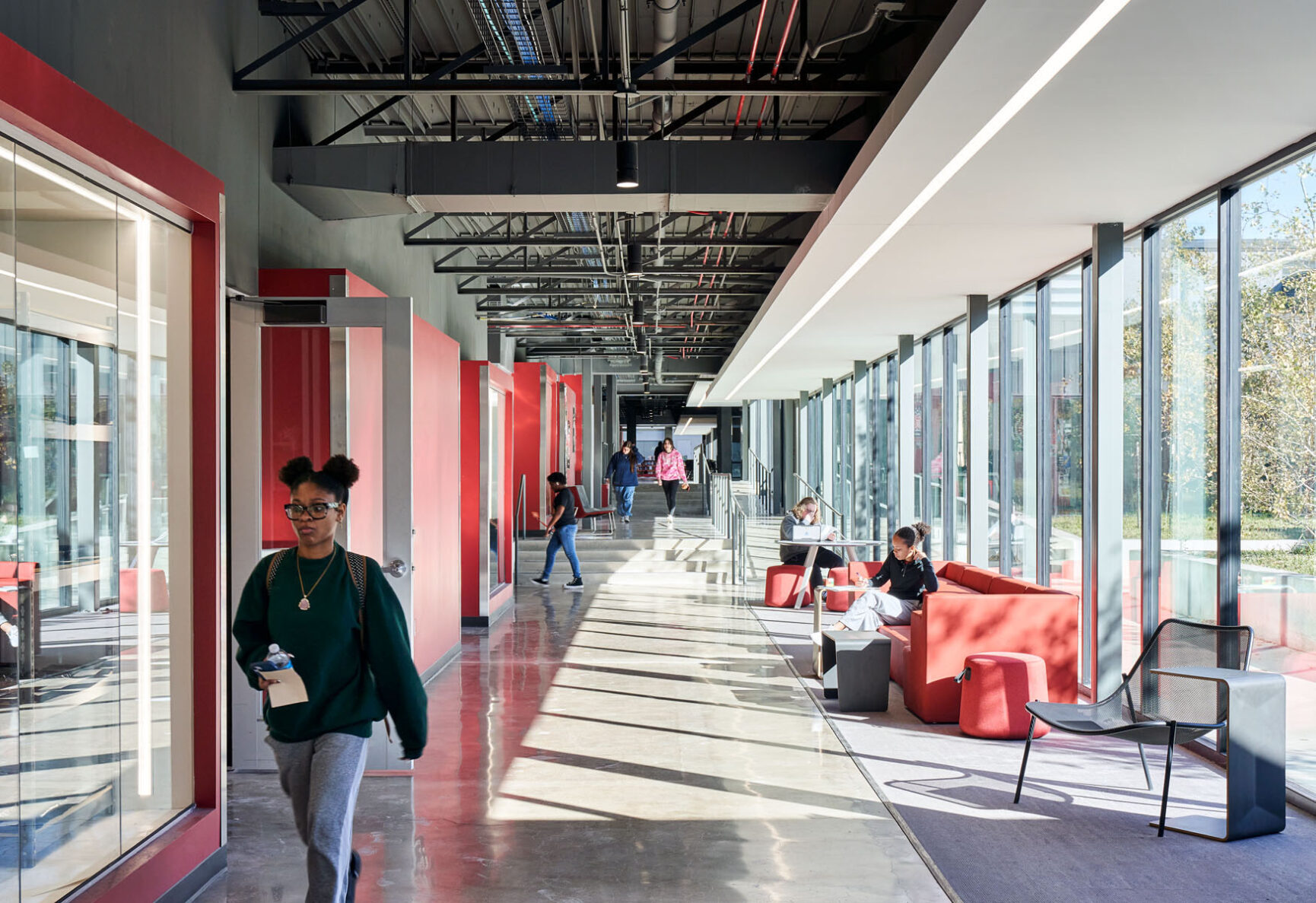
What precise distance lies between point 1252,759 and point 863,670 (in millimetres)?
2563

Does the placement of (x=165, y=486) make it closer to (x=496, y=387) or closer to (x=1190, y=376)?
(x=1190, y=376)

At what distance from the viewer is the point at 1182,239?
6.11 m

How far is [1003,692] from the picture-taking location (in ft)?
19.3

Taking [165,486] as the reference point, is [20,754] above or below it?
below

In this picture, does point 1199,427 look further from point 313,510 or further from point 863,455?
point 863,455

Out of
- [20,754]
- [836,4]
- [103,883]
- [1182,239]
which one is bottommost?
[103,883]

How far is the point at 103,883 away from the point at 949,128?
407 cm

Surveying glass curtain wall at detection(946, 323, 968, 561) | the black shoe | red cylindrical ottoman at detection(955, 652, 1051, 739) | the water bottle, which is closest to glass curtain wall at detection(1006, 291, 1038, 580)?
glass curtain wall at detection(946, 323, 968, 561)

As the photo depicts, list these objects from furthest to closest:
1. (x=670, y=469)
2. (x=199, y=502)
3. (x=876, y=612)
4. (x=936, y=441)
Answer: (x=670, y=469) → (x=936, y=441) → (x=876, y=612) → (x=199, y=502)

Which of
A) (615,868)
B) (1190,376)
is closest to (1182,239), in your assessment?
(1190,376)

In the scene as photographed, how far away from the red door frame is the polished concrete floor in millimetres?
275

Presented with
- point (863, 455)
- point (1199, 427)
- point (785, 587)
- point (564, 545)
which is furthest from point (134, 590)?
point (863, 455)

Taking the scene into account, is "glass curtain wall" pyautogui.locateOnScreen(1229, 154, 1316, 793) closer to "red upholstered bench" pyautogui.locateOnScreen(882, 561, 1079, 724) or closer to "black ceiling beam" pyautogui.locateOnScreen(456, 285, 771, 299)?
"red upholstered bench" pyautogui.locateOnScreen(882, 561, 1079, 724)

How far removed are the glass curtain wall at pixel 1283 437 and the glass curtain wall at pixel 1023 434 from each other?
10.8 feet
